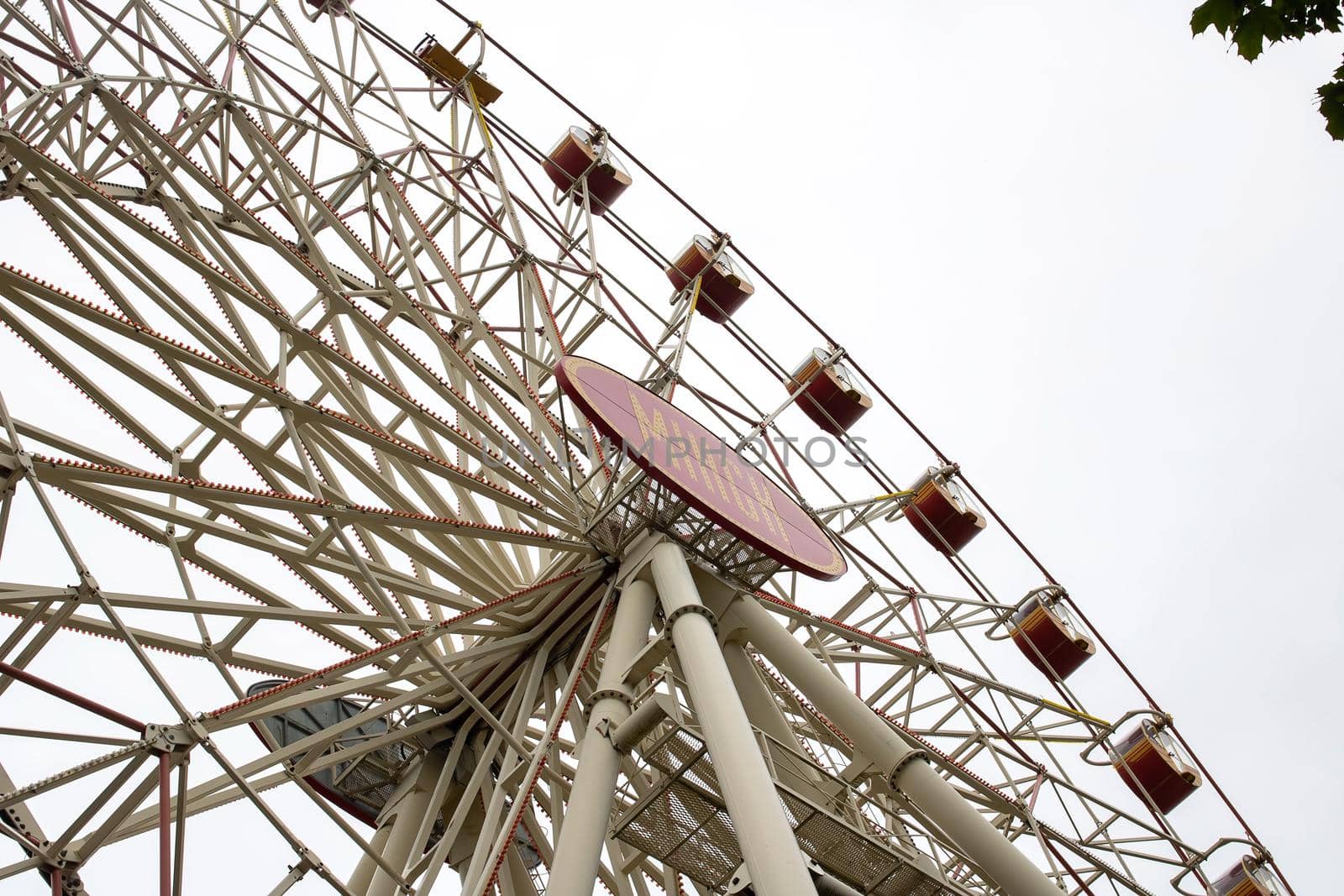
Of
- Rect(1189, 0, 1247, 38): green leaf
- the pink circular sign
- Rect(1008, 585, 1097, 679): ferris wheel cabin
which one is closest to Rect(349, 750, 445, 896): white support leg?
the pink circular sign

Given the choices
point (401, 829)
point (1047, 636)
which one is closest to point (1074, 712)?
point (1047, 636)

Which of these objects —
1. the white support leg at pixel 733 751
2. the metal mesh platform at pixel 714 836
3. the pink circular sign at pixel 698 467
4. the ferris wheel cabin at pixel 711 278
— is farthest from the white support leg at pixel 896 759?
the ferris wheel cabin at pixel 711 278

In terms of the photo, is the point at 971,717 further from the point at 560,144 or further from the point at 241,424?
the point at 560,144

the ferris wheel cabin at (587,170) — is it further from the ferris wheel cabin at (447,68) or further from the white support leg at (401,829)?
the white support leg at (401,829)

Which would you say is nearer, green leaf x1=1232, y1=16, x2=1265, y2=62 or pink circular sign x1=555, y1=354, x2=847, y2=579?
green leaf x1=1232, y1=16, x2=1265, y2=62

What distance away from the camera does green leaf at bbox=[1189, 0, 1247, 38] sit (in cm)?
525

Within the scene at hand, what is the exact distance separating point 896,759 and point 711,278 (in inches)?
448

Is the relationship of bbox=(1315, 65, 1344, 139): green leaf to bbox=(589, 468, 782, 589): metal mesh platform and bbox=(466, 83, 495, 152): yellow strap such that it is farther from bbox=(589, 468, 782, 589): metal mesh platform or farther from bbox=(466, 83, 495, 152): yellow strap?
bbox=(466, 83, 495, 152): yellow strap

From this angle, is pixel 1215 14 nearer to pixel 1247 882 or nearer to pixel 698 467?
pixel 698 467

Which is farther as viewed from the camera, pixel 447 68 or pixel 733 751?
pixel 447 68

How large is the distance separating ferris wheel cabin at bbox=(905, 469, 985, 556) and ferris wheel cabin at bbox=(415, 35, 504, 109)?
30.0 ft

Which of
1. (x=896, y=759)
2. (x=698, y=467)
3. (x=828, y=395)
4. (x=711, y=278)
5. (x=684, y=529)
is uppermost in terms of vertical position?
(x=711, y=278)

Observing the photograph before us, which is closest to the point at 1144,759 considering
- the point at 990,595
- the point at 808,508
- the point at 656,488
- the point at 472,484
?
the point at 990,595

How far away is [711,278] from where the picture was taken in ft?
71.2
